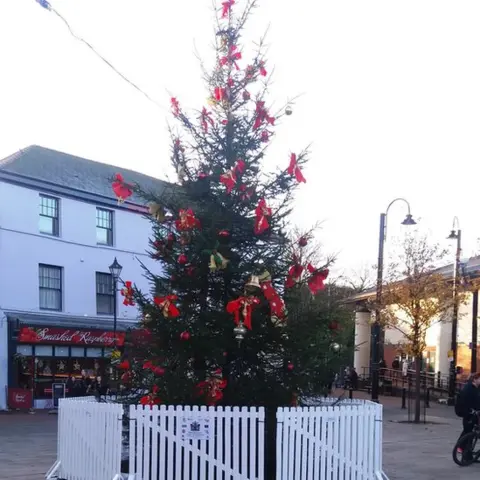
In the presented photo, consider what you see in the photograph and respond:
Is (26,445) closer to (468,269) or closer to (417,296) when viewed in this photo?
(417,296)

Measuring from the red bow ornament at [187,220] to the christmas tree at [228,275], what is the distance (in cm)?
2

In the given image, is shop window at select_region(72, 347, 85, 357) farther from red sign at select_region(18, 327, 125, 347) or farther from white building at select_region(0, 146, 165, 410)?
red sign at select_region(18, 327, 125, 347)

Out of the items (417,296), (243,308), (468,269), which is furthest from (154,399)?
(468,269)

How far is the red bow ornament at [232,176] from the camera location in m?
10.2

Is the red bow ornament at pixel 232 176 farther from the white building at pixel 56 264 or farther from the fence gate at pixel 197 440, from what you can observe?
the white building at pixel 56 264

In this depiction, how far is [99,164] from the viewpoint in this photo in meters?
36.8

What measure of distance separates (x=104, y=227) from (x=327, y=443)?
25.8 m

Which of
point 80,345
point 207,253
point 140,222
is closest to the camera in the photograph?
point 207,253

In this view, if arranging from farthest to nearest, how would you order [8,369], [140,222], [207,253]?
[140,222] → [8,369] → [207,253]

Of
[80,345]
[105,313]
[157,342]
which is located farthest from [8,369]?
[157,342]

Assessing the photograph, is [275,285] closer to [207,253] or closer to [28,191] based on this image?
[207,253]

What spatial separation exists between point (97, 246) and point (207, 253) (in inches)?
936

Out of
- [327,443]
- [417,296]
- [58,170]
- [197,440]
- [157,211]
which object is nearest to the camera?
[197,440]

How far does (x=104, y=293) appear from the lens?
34.0 m
